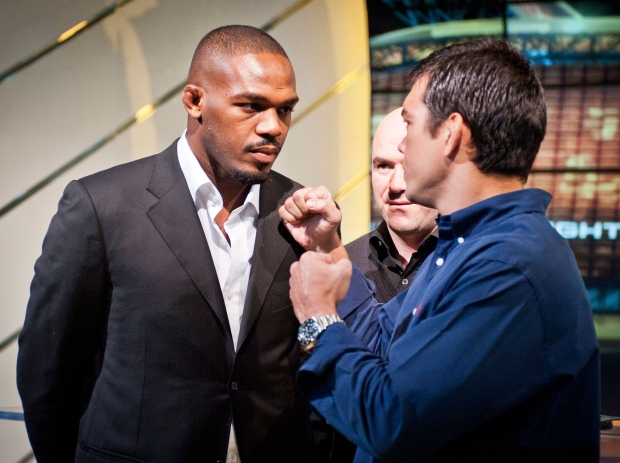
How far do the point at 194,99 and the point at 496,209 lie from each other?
0.89 meters

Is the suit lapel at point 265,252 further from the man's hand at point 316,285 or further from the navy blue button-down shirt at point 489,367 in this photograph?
the navy blue button-down shirt at point 489,367

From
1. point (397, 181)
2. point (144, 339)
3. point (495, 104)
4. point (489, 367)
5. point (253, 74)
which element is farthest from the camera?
point (397, 181)

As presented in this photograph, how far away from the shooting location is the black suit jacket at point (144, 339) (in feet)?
5.34

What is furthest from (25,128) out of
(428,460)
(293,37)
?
(428,460)

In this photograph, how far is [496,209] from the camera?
1.28 meters

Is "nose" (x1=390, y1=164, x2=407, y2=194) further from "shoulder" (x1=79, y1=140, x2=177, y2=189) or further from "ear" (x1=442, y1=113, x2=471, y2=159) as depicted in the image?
"ear" (x1=442, y1=113, x2=471, y2=159)

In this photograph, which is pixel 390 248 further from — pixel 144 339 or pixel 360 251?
pixel 144 339

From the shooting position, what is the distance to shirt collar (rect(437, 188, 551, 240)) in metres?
1.28

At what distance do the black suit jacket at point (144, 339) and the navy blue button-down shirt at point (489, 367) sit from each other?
0.45 meters

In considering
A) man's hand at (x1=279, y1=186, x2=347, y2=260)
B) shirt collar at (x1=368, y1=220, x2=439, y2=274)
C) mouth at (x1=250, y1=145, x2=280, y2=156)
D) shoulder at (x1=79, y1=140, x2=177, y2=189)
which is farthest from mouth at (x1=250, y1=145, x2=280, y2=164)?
shirt collar at (x1=368, y1=220, x2=439, y2=274)

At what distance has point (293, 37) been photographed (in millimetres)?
2912

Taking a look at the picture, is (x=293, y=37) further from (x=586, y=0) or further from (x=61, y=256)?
(x=61, y=256)

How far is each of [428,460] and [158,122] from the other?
2.00 meters

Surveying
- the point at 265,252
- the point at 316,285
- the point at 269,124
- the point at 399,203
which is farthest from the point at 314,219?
the point at 399,203
